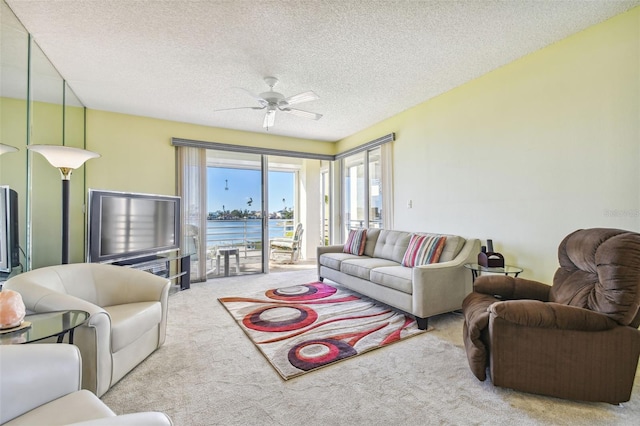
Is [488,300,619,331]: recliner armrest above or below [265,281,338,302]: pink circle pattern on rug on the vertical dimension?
above

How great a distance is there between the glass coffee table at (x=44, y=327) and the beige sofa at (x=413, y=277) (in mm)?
2617

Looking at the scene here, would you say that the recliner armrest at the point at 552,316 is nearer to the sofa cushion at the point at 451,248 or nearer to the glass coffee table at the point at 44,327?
the sofa cushion at the point at 451,248

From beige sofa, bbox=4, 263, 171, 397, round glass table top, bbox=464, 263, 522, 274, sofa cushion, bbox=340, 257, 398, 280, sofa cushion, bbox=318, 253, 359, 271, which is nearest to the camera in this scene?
beige sofa, bbox=4, 263, 171, 397

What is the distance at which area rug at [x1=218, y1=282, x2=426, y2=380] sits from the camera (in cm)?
235

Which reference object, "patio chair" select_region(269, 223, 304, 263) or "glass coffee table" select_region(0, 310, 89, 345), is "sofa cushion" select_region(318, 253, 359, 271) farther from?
"glass coffee table" select_region(0, 310, 89, 345)

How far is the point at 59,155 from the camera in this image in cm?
266

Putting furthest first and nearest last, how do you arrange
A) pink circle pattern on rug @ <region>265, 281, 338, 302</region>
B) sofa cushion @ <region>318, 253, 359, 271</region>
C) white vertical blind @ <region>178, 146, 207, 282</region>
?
white vertical blind @ <region>178, 146, 207, 282</region> < sofa cushion @ <region>318, 253, 359, 271</region> < pink circle pattern on rug @ <region>265, 281, 338, 302</region>

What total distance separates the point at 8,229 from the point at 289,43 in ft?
8.63

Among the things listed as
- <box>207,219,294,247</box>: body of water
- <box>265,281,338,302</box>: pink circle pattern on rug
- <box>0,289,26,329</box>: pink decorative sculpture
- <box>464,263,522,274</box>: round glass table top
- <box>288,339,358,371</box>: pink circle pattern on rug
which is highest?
<box>207,219,294,247</box>: body of water

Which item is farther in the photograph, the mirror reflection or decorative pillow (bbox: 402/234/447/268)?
decorative pillow (bbox: 402/234/447/268)

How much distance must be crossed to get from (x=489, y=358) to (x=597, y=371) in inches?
21.5

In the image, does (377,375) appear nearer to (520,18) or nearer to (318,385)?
(318,385)

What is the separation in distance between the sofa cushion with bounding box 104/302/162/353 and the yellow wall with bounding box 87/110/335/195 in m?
2.86

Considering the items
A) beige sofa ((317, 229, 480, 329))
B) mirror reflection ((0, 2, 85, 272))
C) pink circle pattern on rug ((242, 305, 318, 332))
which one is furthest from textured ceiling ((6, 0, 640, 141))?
pink circle pattern on rug ((242, 305, 318, 332))
